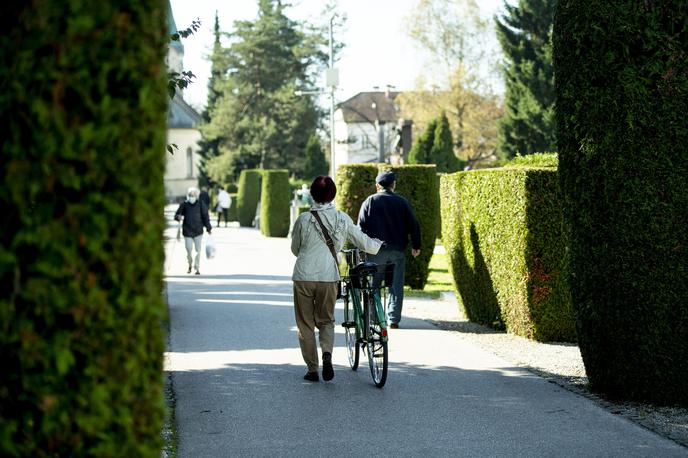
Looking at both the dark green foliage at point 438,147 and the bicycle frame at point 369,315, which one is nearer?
the bicycle frame at point 369,315

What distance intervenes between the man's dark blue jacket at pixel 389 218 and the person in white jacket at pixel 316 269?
3397 mm

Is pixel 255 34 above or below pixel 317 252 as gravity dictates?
above

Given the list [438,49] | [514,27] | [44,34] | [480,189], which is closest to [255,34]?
[438,49]

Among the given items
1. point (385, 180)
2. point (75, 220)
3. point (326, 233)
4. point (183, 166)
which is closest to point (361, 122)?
point (183, 166)

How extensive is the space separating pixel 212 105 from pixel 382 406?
70418mm

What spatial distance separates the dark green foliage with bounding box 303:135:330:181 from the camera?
69.1 meters

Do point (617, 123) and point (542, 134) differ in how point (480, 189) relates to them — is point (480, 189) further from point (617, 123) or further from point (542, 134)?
point (542, 134)

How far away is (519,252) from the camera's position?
437 inches

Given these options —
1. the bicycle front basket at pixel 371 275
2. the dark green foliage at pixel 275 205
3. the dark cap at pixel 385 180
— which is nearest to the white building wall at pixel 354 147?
the dark green foliage at pixel 275 205

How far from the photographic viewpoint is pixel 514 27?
53250 millimetres

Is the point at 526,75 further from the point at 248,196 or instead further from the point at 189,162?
the point at 189,162

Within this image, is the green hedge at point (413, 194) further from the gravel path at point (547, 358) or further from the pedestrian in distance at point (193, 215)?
the pedestrian in distance at point (193, 215)

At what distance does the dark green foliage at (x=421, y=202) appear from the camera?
59.2ft

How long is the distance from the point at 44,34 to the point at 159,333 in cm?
103
